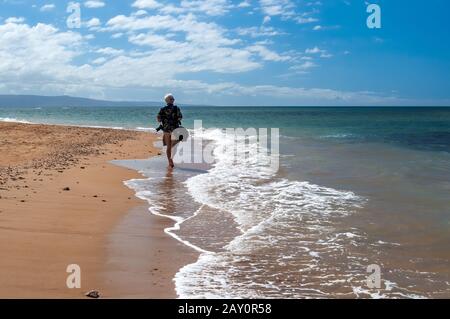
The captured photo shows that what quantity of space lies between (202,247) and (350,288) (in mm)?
2088

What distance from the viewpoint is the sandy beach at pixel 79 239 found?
4355 mm

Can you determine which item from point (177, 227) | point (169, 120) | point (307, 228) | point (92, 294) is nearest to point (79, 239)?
point (177, 227)

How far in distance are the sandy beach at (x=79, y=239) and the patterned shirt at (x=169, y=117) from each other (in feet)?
10.8

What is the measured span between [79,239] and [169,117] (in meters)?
8.52

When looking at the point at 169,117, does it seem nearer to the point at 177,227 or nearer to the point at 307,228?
the point at 177,227

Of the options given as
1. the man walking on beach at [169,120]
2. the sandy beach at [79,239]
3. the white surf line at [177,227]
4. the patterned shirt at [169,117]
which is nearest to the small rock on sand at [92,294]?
the sandy beach at [79,239]

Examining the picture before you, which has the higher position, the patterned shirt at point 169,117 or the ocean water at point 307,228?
the patterned shirt at point 169,117

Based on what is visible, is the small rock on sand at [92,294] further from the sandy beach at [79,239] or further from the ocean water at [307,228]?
the ocean water at [307,228]

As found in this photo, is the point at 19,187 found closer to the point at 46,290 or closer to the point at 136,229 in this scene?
the point at 136,229

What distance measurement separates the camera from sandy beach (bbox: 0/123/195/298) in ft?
14.3

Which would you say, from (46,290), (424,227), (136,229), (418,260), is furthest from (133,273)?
(424,227)

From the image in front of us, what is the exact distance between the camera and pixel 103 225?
264 inches

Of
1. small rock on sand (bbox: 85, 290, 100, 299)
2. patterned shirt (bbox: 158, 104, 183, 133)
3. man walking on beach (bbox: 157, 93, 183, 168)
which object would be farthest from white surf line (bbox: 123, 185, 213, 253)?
patterned shirt (bbox: 158, 104, 183, 133)

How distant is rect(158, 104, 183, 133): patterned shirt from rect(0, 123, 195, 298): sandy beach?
3.28 m
